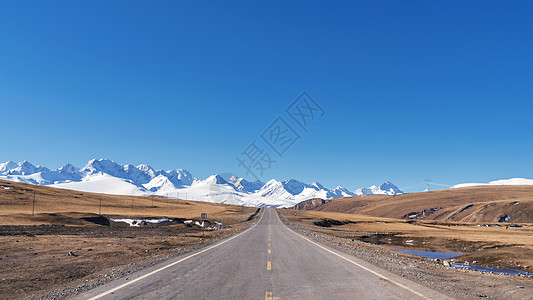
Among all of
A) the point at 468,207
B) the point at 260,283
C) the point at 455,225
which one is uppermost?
the point at 260,283

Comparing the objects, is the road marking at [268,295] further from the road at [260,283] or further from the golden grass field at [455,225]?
the golden grass field at [455,225]

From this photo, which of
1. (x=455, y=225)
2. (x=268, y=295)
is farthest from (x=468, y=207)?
(x=268, y=295)

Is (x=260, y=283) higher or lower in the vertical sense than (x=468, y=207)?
higher

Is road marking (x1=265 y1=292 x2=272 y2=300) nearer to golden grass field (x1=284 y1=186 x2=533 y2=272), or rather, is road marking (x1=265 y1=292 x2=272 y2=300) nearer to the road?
the road

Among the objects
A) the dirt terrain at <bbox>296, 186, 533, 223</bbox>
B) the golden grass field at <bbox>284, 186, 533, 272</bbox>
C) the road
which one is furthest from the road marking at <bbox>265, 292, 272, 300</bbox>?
the dirt terrain at <bbox>296, 186, 533, 223</bbox>

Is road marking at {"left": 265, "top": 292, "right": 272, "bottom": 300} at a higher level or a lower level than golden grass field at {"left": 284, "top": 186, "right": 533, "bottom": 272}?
higher

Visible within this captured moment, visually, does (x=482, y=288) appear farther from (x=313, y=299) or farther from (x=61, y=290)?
(x=61, y=290)

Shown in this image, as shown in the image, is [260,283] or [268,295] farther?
[260,283]

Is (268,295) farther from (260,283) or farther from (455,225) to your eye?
(455,225)

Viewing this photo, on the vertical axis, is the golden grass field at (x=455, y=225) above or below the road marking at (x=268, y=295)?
below

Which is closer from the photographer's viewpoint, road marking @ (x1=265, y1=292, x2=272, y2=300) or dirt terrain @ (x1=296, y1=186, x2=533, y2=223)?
road marking @ (x1=265, y1=292, x2=272, y2=300)

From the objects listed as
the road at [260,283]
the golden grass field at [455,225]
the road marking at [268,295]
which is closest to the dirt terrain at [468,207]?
the golden grass field at [455,225]

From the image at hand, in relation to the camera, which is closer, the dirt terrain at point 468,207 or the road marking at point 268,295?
the road marking at point 268,295

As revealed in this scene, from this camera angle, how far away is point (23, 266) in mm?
14992
